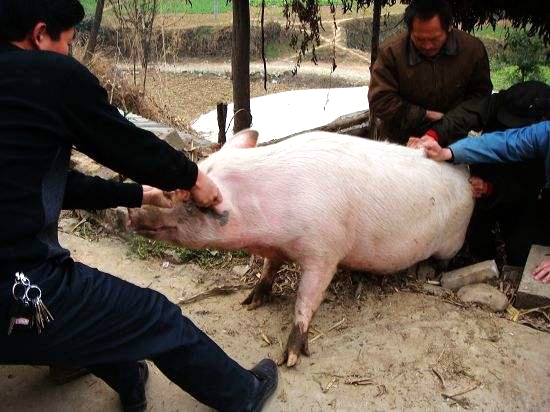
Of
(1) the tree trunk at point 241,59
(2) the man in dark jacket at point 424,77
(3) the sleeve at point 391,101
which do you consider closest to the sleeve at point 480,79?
(2) the man in dark jacket at point 424,77

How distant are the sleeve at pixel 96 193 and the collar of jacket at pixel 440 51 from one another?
2.32 m

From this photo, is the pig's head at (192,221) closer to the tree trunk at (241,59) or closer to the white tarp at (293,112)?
the tree trunk at (241,59)

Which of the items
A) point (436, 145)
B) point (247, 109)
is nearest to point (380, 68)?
point (436, 145)

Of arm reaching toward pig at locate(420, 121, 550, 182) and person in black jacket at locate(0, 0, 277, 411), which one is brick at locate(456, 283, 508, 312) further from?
person in black jacket at locate(0, 0, 277, 411)

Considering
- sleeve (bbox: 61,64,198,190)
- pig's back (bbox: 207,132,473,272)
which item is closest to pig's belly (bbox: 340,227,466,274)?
pig's back (bbox: 207,132,473,272)

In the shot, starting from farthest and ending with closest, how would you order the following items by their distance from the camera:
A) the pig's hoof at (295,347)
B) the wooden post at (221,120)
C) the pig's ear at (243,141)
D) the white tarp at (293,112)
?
the white tarp at (293,112) < the wooden post at (221,120) < the pig's ear at (243,141) < the pig's hoof at (295,347)

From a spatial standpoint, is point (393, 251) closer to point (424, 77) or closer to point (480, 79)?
point (424, 77)

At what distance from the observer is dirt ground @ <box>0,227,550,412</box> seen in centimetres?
283

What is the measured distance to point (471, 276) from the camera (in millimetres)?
3740

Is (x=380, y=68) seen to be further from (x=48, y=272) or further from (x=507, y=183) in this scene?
(x=48, y=272)

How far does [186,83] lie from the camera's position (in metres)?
16.9

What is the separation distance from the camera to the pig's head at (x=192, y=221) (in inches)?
114

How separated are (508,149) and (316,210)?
4.10 feet

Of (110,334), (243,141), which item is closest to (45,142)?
(110,334)
